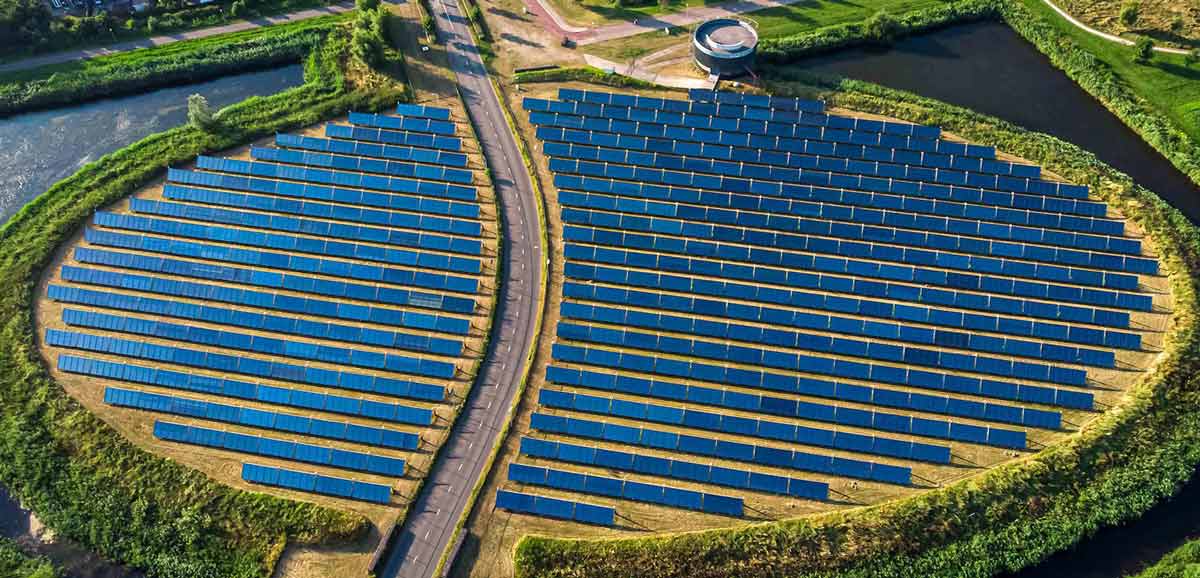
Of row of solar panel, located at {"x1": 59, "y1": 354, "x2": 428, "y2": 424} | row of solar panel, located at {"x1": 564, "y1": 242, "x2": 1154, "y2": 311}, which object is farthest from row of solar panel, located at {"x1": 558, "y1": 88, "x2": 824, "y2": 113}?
row of solar panel, located at {"x1": 59, "y1": 354, "x2": 428, "y2": 424}

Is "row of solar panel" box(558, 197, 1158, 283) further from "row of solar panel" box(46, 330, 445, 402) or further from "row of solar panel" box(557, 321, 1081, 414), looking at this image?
"row of solar panel" box(46, 330, 445, 402)

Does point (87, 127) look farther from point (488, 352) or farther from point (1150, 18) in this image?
point (1150, 18)

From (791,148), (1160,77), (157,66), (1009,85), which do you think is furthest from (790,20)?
(157,66)

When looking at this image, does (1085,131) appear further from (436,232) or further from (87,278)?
(87,278)

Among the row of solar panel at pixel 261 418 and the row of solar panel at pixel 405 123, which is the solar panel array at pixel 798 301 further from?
the row of solar panel at pixel 261 418

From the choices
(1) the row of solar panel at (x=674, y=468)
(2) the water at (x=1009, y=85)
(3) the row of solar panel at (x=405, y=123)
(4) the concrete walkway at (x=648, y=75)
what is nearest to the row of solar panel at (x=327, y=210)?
(3) the row of solar panel at (x=405, y=123)

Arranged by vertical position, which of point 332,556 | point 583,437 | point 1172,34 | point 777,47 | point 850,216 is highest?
point 1172,34

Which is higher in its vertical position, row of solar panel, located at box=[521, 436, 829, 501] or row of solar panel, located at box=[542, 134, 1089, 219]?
row of solar panel, located at box=[542, 134, 1089, 219]

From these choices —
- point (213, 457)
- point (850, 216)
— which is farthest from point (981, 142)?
point (213, 457)
